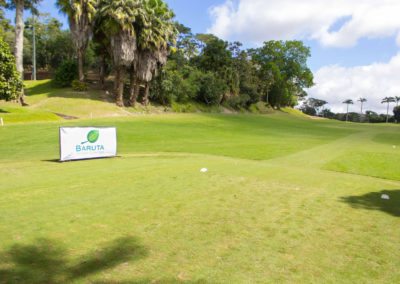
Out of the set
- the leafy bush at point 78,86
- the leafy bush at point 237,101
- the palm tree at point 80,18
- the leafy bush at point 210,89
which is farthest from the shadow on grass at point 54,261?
the leafy bush at point 237,101

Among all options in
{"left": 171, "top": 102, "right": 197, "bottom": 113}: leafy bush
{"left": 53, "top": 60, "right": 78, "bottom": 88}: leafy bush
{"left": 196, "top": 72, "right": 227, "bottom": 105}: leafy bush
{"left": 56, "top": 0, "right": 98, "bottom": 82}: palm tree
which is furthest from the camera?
{"left": 196, "top": 72, "right": 227, "bottom": 105}: leafy bush

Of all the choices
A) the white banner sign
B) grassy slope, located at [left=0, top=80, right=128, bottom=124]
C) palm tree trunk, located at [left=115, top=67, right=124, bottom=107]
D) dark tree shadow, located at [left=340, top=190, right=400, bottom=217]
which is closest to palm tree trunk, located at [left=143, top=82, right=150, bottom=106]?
palm tree trunk, located at [left=115, top=67, right=124, bottom=107]

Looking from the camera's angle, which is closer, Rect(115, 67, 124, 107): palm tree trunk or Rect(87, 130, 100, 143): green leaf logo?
Rect(87, 130, 100, 143): green leaf logo

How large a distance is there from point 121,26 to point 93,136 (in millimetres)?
28593

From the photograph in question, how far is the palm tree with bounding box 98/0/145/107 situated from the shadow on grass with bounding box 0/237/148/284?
3927 cm

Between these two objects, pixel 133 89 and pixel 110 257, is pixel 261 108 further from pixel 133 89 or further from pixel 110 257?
pixel 110 257

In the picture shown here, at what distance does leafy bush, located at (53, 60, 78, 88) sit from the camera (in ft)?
170

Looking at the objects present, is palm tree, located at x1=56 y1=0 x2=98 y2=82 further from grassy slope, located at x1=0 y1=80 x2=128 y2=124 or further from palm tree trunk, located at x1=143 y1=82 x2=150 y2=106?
palm tree trunk, located at x1=143 y1=82 x2=150 y2=106

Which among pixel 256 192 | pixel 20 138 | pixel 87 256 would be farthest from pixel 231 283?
pixel 20 138

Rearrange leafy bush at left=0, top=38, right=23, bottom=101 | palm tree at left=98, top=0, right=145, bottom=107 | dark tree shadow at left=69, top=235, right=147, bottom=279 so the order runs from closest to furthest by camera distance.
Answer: dark tree shadow at left=69, top=235, right=147, bottom=279, leafy bush at left=0, top=38, right=23, bottom=101, palm tree at left=98, top=0, right=145, bottom=107

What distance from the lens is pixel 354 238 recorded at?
5.75 metres

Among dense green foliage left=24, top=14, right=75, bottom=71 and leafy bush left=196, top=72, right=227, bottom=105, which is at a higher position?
dense green foliage left=24, top=14, right=75, bottom=71

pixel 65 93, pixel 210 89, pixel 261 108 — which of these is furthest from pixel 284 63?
pixel 65 93

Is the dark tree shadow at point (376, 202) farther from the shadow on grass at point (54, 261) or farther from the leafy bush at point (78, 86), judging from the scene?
the leafy bush at point (78, 86)
